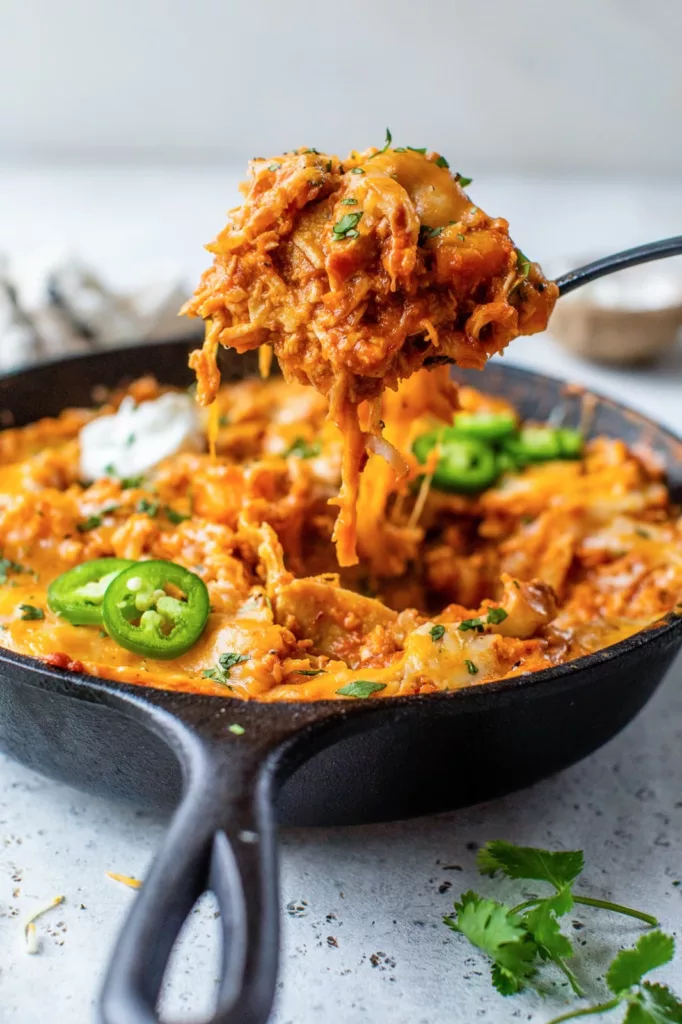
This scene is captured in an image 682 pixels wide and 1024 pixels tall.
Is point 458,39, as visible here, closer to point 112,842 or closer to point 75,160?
point 75,160

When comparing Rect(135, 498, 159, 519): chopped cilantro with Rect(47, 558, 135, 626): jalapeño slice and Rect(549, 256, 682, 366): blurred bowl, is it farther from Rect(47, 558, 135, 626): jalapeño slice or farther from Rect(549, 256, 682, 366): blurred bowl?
Rect(549, 256, 682, 366): blurred bowl

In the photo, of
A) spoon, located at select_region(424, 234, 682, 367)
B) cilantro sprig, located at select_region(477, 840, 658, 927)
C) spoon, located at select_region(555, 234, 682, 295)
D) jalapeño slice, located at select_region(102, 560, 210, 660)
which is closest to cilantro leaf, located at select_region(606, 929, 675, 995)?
cilantro sprig, located at select_region(477, 840, 658, 927)

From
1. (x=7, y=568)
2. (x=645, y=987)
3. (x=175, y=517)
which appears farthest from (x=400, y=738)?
(x=7, y=568)

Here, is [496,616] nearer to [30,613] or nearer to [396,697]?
[396,697]

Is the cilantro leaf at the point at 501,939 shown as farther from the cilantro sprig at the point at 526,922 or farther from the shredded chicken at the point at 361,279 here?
the shredded chicken at the point at 361,279

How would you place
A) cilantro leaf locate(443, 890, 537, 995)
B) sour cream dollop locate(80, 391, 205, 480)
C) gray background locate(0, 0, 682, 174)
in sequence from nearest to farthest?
cilantro leaf locate(443, 890, 537, 995) < sour cream dollop locate(80, 391, 205, 480) < gray background locate(0, 0, 682, 174)

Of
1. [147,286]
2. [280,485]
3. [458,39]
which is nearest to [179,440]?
[280,485]

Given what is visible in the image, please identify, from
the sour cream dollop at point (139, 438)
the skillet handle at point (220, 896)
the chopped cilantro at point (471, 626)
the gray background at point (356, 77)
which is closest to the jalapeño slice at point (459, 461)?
the sour cream dollop at point (139, 438)
